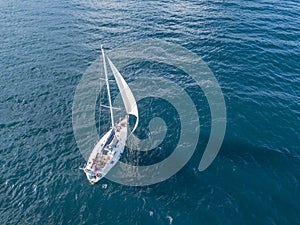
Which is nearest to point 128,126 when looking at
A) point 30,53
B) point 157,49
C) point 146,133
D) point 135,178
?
point 146,133

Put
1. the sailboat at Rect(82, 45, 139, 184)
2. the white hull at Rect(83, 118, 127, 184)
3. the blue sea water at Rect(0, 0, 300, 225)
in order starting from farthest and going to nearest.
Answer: the sailboat at Rect(82, 45, 139, 184) < the white hull at Rect(83, 118, 127, 184) < the blue sea water at Rect(0, 0, 300, 225)

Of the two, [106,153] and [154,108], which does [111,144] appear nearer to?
[106,153]

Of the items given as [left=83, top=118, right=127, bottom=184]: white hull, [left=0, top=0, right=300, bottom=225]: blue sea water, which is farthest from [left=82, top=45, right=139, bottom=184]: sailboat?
[left=0, top=0, right=300, bottom=225]: blue sea water

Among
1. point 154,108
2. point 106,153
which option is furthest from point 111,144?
point 154,108

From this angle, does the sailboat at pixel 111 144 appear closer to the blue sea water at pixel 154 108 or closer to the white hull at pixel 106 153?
the white hull at pixel 106 153

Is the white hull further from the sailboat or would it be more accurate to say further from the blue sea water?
the blue sea water

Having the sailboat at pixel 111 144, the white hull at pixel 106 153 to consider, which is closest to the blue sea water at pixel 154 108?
the white hull at pixel 106 153

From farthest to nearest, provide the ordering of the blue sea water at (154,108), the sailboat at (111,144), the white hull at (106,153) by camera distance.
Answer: the sailboat at (111,144), the white hull at (106,153), the blue sea water at (154,108)
